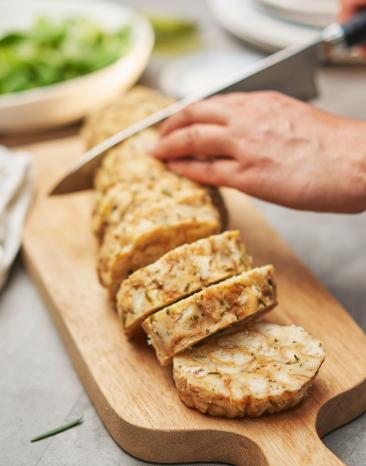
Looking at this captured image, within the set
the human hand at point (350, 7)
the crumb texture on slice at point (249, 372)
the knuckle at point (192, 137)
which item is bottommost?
the crumb texture on slice at point (249, 372)

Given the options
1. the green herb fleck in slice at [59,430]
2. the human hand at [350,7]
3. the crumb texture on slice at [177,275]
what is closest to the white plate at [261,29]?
the human hand at [350,7]

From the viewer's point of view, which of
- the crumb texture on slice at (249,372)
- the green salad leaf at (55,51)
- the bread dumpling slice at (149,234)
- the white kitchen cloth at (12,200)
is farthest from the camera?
the green salad leaf at (55,51)

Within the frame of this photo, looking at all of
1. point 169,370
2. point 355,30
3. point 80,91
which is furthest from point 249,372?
→ point 80,91

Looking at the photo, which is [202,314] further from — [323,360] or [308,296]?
[308,296]

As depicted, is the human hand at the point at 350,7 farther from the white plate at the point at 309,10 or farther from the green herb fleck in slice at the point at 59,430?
the green herb fleck in slice at the point at 59,430

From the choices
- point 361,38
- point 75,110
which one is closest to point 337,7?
point 361,38
